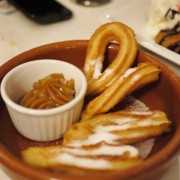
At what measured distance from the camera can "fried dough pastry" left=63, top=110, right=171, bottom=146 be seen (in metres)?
0.46

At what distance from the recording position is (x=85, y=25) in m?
0.91

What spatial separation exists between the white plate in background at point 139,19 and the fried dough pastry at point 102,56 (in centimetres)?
15

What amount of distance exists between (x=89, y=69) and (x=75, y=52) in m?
0.06

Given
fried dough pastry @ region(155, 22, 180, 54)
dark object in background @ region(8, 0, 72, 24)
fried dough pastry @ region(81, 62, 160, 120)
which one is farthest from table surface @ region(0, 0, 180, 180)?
fried dough pastry @ region(81, 62, 160, 120)

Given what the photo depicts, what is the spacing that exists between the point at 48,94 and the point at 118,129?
0.13m

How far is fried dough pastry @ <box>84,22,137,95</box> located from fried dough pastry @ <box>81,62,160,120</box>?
17 mm

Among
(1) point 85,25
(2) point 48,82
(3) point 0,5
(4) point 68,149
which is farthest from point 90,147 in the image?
(3) point 0,5

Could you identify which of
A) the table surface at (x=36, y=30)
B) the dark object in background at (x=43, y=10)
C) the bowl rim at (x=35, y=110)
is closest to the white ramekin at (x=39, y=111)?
the bowl rim at (x=35, y=110)

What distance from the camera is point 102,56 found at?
0.59m

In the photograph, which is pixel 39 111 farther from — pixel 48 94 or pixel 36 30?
pixel 36 30

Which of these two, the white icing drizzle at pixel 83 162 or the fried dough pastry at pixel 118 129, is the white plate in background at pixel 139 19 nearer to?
the fried dough pastry at pixel 118 129

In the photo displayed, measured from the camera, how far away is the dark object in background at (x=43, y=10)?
0.88m

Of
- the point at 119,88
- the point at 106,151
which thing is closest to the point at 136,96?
the point at 119,88

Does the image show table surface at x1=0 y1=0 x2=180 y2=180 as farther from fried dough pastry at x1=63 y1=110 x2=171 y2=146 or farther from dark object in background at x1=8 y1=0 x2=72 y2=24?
fried dough pastry at x1=63 y1=110 x2=171 y2=146
